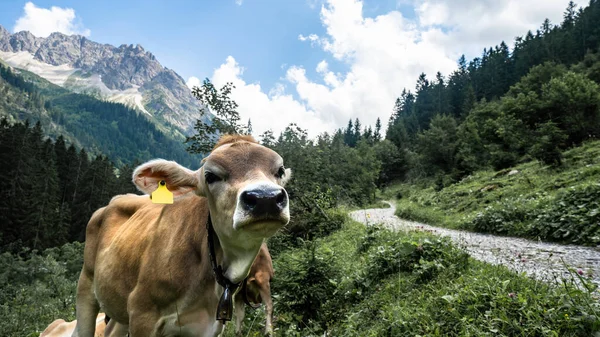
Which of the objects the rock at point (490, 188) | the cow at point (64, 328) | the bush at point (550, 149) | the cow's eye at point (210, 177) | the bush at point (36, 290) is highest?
the bush at point (550, 149)

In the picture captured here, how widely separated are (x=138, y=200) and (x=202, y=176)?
2.38m

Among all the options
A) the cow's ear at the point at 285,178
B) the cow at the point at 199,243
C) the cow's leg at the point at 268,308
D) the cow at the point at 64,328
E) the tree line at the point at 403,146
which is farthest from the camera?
the tree line at the point at 403,146

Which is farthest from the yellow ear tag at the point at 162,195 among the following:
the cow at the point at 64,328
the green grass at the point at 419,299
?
the cow at the point at 64,328

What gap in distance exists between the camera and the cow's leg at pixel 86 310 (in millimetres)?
4660

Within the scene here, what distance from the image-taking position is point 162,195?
11.2 feet

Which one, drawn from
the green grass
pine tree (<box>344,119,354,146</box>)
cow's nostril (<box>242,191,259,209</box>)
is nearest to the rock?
the green grass

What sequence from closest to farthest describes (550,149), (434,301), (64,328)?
(434,301), (64,328), (550,149)

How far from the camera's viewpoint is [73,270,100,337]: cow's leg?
183 inches

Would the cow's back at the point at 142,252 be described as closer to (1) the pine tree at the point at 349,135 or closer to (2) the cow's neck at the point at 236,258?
(2) the cow's neck at the point at 236,258

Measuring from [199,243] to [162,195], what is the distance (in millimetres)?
603

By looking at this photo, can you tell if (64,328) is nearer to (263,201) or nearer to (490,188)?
(263,201)

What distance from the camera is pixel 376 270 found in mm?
6457

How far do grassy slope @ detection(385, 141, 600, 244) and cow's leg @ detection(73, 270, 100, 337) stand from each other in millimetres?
10135

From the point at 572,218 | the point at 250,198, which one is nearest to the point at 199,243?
the point at 250,198
